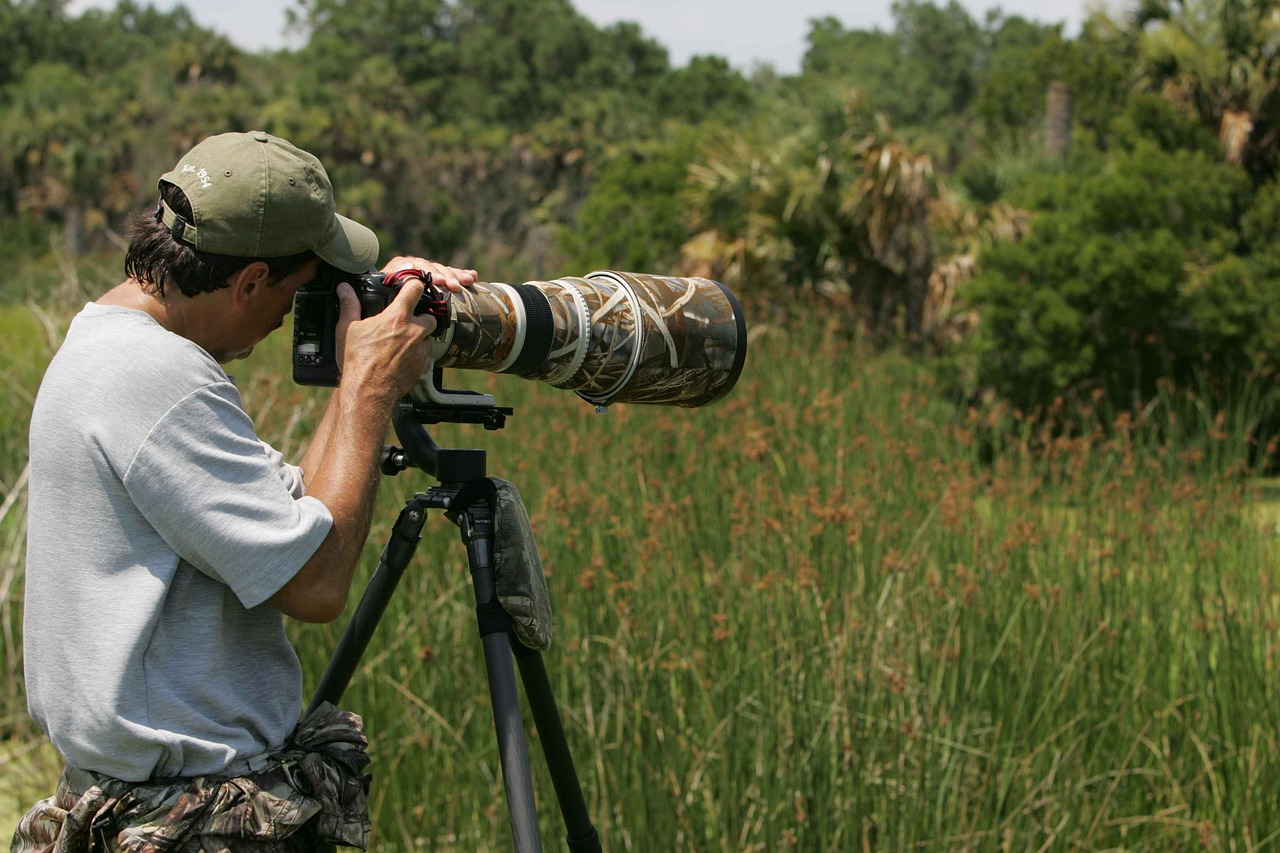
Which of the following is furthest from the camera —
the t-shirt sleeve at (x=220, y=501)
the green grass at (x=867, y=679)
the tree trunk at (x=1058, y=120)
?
the tree trunk at (x=1058, y=120)

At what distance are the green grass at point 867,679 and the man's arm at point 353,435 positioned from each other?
4.16 feet

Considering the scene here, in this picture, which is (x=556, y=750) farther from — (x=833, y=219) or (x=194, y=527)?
(x=833, y=219)

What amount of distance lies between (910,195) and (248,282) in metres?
8.47

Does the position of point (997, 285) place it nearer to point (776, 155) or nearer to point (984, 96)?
point (776, 155)

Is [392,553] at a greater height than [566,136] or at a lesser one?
lesser

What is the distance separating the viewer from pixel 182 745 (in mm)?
1447

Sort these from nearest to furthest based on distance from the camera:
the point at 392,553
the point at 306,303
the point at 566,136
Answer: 1. the point at 306,303
2. the point at 392,553
3. the point at 566,136

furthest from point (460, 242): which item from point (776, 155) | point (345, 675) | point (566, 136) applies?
point (345, 675)

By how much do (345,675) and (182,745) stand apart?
17.0 inches

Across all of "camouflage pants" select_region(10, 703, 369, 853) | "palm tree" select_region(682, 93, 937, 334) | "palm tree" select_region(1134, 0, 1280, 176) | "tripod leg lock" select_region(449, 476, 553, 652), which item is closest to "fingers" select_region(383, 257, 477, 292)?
"tripod leg lock" select_region(449, 476, 553, 652)

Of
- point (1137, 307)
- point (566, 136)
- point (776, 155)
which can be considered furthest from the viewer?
point (566, 136)

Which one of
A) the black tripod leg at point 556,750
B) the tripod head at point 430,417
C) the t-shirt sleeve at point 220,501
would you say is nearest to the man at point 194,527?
the t-shirt sleeve at point 220,501

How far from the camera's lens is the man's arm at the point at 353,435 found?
4.82 ft

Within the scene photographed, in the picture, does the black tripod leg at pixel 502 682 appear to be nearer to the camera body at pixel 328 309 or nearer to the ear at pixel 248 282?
the camera body at pixel 328 309
